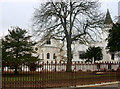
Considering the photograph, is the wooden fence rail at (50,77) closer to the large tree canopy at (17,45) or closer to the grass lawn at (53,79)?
the grass lawn at (53,79)

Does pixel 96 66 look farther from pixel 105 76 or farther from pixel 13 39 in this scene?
pixel 13 39

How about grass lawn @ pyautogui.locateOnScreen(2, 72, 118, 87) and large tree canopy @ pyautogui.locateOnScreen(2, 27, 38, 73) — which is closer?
grass lawn @ pyautogui.locateOnScreen(2, 72, 118, 87)

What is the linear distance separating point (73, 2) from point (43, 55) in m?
33.4

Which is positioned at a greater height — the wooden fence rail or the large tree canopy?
the large tree canopy

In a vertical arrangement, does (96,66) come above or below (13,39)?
below

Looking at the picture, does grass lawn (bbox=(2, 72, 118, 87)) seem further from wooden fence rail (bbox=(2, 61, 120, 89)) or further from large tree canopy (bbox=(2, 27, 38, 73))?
large tree canopy (bbox=(2, 27, 38, 73))

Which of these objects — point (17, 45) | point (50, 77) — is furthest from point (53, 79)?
point (17, 45)

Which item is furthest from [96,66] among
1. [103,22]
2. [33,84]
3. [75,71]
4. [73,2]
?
[73,2]

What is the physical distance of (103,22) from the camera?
2866 cm

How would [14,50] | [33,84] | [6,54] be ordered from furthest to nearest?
[14,50]
[6,54]
[33,84]

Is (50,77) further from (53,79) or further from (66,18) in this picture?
(66,18)

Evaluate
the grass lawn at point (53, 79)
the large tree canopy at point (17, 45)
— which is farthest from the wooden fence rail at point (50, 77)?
the large tree canopy at point (17, 45)

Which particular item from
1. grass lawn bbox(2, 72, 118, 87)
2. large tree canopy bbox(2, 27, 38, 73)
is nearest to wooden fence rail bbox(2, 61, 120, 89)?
grass lawn bbox(2, 72, 118, 87)

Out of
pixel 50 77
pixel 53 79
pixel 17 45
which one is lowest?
pixel 53 79
